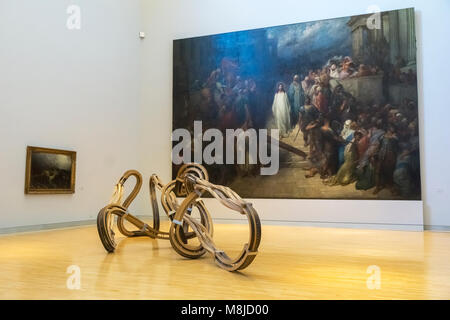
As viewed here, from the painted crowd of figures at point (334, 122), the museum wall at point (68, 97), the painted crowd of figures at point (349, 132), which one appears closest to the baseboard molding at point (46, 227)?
the museum wall at point (68, 97)

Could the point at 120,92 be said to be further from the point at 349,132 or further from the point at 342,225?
the point at 342,225

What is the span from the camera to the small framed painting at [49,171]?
1166 centimetres

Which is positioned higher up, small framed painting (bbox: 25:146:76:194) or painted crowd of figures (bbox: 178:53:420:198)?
painted crowd of figures (bbox: 178:53:420:198)

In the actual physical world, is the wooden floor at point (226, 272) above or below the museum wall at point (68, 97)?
below

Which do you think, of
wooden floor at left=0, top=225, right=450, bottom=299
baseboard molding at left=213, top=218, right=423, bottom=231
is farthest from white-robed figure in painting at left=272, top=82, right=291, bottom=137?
wooden floor at left=0, top=225, right=450, bottom=299

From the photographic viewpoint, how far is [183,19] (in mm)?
16406

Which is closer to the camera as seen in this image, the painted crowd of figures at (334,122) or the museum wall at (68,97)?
the museum wall at (68,97)

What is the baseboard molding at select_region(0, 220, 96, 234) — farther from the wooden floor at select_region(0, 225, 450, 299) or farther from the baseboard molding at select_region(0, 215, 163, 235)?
the wooden floor at select_region(0, 225, 450, 299)

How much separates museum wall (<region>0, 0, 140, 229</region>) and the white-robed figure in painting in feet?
17.8

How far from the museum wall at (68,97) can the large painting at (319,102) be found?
2.27 metres

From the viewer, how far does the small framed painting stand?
38.2ft

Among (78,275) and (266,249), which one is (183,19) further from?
(78,275)

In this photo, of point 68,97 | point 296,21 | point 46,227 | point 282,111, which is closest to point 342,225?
point 282,111

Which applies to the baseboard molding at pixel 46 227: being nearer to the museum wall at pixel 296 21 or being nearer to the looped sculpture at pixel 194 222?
the museum wall at pixel 296 21
